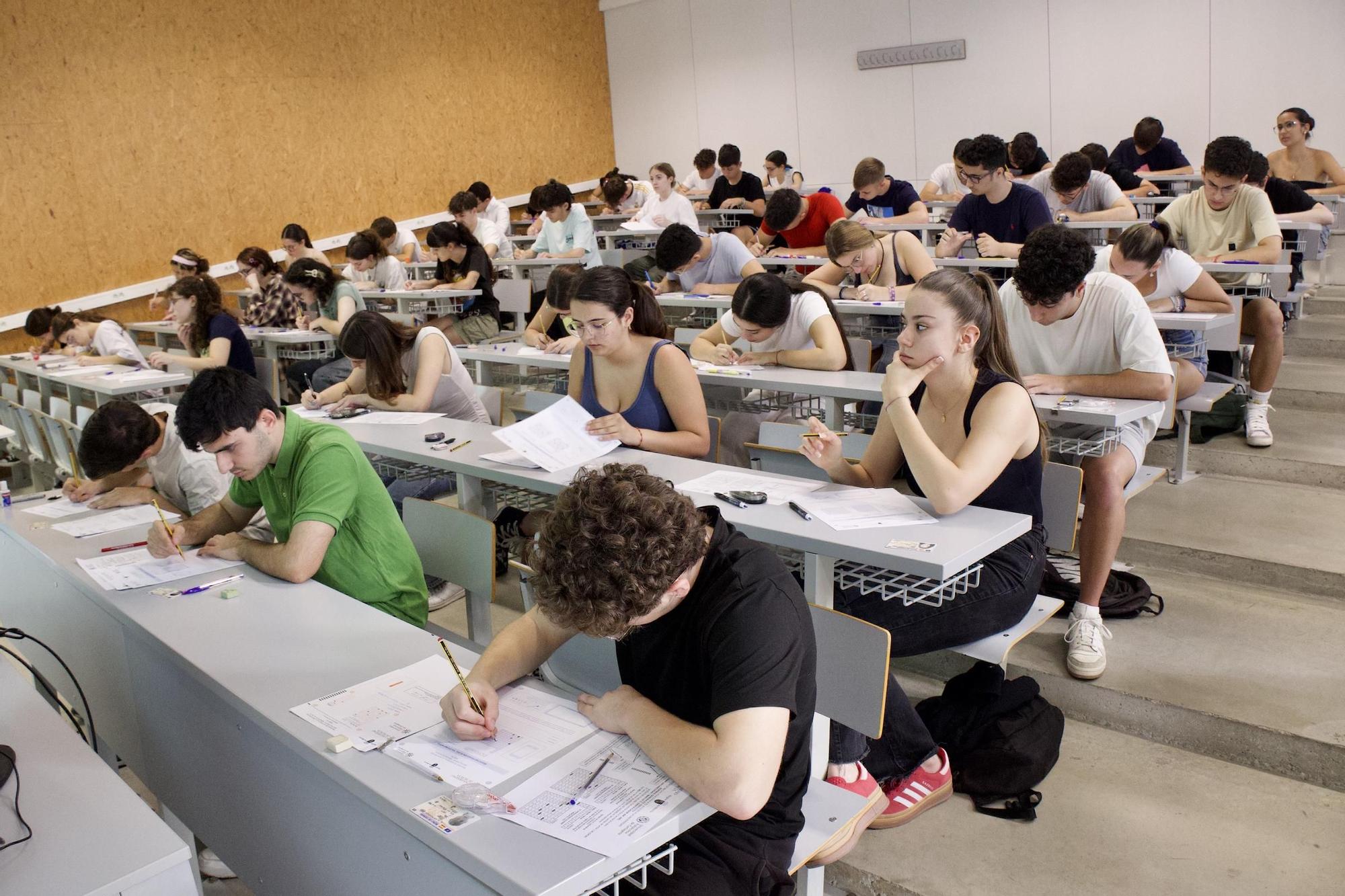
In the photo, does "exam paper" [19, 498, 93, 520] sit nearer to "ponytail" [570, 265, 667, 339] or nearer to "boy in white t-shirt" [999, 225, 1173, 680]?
"ponytail" [570, 265, 667, 339]

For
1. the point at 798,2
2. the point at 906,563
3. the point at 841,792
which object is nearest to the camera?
the point at 841,792

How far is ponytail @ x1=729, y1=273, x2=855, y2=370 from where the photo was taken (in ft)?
12.2

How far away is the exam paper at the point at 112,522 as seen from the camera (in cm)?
273

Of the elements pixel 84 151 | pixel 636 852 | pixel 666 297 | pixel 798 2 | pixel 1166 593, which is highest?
pixel 798 2

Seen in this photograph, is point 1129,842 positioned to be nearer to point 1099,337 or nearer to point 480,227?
point 1099,337

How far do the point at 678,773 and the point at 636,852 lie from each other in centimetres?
12

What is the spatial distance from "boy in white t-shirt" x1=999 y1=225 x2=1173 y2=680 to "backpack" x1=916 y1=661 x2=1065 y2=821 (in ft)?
0.85

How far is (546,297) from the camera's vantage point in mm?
5031

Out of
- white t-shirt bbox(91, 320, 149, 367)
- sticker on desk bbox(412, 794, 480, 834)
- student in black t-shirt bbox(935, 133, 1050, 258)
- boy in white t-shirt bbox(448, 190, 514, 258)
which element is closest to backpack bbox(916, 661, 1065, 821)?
sticker on desk bbox(412, 794, 480, 834)

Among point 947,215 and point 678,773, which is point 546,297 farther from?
point 678,773

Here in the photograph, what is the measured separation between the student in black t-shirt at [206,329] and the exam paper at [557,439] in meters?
3.08

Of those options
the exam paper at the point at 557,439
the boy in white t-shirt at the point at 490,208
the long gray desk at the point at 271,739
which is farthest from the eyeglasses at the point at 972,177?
the boy in white t-shirt at the point at 490,208

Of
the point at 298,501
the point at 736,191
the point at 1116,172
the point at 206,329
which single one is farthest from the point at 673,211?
the point at 298,501

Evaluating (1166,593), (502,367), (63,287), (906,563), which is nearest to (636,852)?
(906,563)
